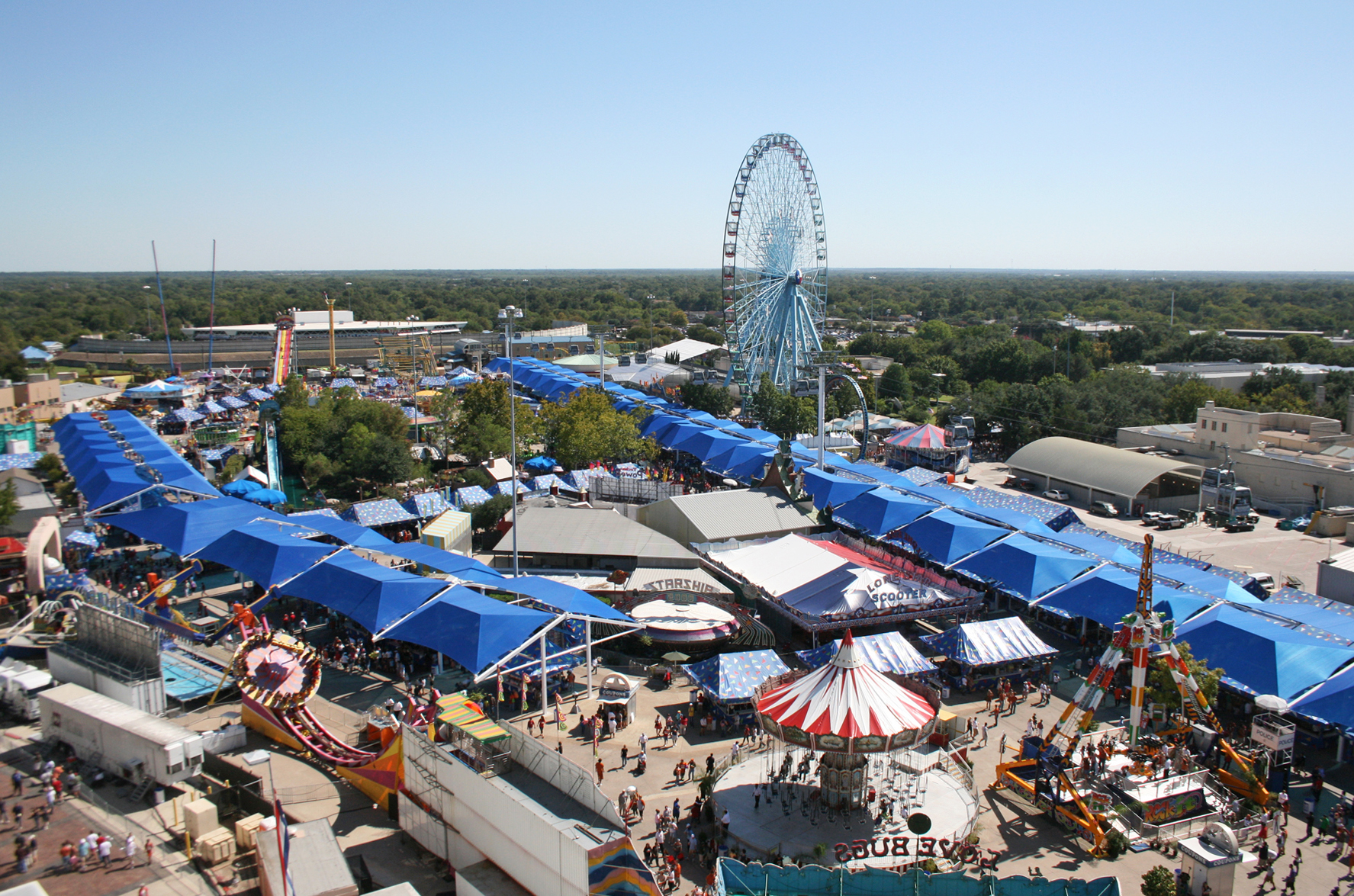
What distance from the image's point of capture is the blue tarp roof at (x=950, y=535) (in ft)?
107

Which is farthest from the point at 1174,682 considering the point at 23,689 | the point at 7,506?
the point at 7,506

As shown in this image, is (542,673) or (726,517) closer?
(542,673)

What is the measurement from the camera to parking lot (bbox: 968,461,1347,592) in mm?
37656

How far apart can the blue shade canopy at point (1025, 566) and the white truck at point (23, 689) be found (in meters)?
28.1

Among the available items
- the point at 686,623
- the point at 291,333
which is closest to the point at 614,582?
the point at 686,623

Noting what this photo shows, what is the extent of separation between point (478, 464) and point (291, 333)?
43.8m

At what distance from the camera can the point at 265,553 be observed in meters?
29.8

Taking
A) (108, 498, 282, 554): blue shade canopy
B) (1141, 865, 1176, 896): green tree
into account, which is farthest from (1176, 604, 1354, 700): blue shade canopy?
(108, 498, 282, 554): blue shade canopy

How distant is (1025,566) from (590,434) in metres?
25.9

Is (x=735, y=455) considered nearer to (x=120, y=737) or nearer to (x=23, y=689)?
(x=23, y=689)

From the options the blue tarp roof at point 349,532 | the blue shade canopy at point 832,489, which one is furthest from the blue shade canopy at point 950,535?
the blue tarp roof at point 349,532

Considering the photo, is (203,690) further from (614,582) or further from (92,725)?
(614,582)

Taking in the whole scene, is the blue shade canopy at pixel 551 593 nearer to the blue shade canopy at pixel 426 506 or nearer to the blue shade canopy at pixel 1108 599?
the blue shade canopy at pixel 426 506

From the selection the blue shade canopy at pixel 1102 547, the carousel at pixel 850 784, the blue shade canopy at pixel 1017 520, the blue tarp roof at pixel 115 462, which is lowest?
the carousel at pixel 850 784
